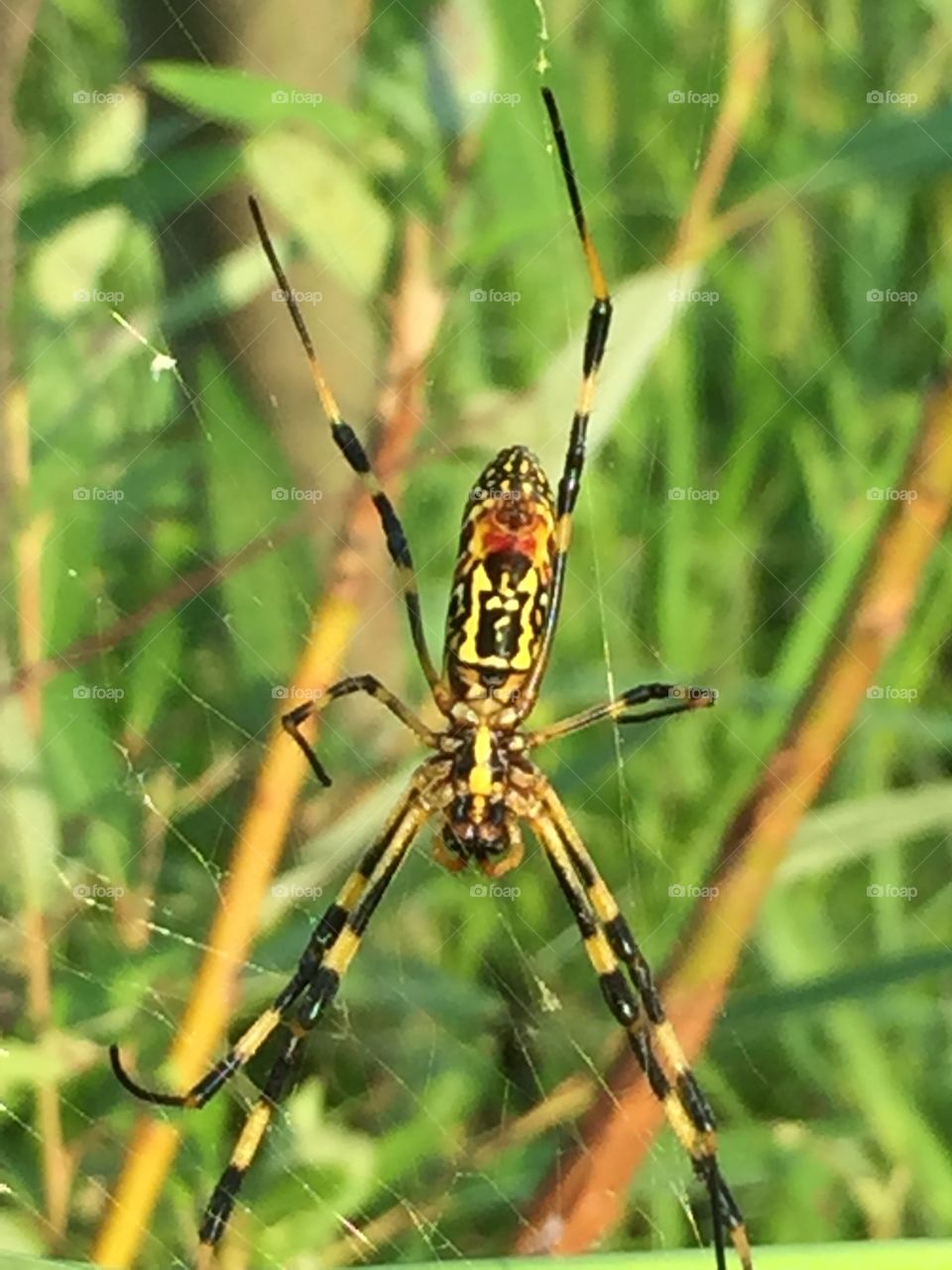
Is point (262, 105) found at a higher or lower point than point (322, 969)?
higher

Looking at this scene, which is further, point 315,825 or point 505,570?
point 315,825

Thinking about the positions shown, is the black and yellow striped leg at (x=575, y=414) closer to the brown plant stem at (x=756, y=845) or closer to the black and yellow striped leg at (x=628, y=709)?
the black and yellow striped leg at (x=628, y=709)

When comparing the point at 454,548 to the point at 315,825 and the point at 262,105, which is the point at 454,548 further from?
the point at 262,105

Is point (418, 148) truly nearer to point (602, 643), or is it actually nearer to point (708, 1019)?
point (602, 643)

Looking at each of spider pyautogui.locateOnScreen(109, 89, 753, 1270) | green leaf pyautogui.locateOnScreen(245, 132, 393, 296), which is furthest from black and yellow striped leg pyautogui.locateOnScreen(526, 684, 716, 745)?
green leaf pyautogui.locateOnScreen(245, 132, 393, 296)

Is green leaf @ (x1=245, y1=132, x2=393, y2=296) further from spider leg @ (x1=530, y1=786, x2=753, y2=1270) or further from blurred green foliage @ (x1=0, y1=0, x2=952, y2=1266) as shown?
spider leg @ (x1=530, y1=786, x2=753, y2=1270)

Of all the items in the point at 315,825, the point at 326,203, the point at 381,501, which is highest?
the point at 326,203

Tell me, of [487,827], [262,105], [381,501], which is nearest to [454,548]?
[381,501]

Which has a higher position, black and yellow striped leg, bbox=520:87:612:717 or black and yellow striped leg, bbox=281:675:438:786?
black and yellow striped leg, bbox=520:87:612:717
